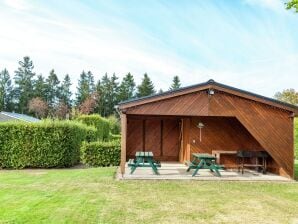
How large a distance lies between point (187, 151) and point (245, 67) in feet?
41.8

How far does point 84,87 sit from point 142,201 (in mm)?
49916

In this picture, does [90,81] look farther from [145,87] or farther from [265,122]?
[265,122]

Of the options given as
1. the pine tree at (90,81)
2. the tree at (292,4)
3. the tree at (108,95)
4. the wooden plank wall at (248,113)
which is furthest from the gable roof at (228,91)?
the pine tree at (90,81)

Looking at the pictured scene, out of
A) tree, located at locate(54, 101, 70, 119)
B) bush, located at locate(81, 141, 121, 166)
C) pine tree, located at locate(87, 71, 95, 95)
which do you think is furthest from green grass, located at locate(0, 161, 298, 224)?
pine tree, located at locate(87, 71, 95, 95)

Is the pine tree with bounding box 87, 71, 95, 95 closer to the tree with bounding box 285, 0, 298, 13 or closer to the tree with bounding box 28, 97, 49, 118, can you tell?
the tree with bounding box 28, 97, 49, 118

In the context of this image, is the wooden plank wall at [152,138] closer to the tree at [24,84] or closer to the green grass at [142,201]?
the green grass at [142,201]

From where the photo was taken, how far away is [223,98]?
1174 cm

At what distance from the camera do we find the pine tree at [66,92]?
56.5 metres

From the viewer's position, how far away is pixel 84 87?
2201 inches

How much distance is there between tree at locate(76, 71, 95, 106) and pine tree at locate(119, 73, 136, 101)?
17.0ft

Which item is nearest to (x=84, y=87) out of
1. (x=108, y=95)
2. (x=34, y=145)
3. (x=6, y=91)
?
(x=108, y=95)

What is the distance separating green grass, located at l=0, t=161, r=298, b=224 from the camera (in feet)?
20.1

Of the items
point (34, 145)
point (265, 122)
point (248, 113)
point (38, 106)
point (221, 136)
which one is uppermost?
point (38, 106)

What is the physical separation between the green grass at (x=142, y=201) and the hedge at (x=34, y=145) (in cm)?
335
